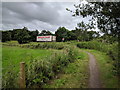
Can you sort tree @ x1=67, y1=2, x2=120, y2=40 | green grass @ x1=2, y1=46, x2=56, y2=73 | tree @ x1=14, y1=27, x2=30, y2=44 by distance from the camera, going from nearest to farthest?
tree @ x1=67, y1=2, x2=120, y2=40 < green grass @ x1=2, y1=46, x2=56, y2=73 < tree @ x1=14, y1=27, x2=30, y2=44

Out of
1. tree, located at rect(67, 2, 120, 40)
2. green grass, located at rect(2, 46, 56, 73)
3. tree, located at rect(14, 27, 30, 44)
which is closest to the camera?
tree, located at rect(67, 2, 120, 40)

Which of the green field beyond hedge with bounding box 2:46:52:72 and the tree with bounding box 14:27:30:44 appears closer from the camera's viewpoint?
the green field beyond hedge with bounding box 2:46:52:72

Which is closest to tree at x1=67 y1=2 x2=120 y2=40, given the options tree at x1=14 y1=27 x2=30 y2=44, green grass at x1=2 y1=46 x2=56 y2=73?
green grass at x1=2 y1=46 x2=56 y2=73

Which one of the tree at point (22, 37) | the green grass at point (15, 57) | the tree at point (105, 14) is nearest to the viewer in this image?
the tree at point (105, 14)

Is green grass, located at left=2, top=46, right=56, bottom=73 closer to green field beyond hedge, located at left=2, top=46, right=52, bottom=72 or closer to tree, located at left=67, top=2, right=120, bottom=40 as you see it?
green field beyond hedge, located at left=2, top=46, right=52, bottom=72

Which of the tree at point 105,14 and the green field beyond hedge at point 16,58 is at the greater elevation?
the tree at point 105,14

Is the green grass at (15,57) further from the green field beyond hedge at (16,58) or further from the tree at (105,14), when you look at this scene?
the tree at (105,14)

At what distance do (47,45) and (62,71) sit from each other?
47.4ft

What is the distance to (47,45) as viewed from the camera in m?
20.2

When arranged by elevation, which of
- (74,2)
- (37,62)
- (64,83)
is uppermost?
(74,2)

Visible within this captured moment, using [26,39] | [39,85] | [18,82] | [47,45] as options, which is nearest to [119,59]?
[39,85]

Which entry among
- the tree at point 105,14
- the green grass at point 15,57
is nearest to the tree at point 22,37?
the green grass at point 15,57

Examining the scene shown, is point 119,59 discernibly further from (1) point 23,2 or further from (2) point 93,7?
(1) point 23,2

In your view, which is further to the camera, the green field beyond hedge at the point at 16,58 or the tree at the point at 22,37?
the tree at the point at 22,37
